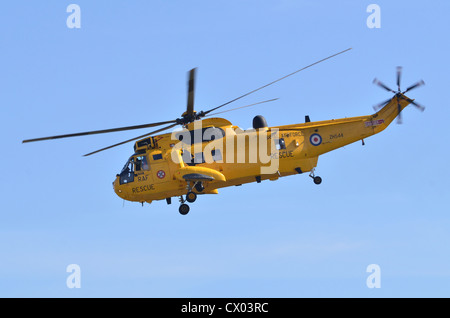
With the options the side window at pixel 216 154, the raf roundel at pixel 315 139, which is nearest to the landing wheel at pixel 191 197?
the side window at pixel 216 154

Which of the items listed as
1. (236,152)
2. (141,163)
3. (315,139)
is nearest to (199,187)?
(236,152)

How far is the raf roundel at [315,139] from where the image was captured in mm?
50656

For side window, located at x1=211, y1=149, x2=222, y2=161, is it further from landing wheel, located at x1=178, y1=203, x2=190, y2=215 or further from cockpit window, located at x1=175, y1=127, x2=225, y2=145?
landing wheel, located at x1=178, y1=203, x2=190, y2=215

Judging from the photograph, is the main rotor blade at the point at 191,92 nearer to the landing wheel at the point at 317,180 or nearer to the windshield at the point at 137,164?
the windshield at the point at 137,164

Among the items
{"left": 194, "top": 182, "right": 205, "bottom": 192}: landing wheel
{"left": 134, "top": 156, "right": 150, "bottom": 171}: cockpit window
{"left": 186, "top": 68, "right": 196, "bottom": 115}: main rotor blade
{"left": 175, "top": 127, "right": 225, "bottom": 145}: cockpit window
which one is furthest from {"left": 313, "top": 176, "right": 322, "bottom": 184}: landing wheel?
{"left": 134, "top": 156, "right": 150, "bottom": 171}: cockpit window

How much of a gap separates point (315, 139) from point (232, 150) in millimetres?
4803

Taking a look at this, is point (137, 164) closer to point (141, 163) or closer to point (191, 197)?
point (141, 163)
